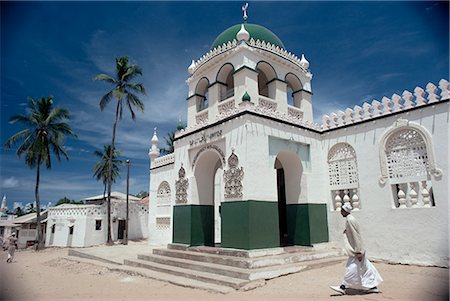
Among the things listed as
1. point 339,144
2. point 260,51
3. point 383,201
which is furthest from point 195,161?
point 383,201

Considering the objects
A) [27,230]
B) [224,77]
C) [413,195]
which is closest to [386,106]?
[413,195]

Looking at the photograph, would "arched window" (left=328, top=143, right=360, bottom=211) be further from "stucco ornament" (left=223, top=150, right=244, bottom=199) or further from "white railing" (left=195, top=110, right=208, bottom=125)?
"white railing" (left=195, top=110, right=208, bottom=125)

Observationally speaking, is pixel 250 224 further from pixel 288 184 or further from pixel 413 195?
pixel 413 195

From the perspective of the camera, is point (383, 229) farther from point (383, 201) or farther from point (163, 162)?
point (163, 162)

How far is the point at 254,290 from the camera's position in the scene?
18.2 ft

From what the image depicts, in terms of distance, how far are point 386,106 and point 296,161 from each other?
2.95m

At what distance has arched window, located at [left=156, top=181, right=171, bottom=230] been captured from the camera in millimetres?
14102

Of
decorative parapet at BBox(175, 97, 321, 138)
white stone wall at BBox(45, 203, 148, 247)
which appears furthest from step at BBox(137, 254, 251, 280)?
white stone wall at BBox(45, 203, 148, 247)

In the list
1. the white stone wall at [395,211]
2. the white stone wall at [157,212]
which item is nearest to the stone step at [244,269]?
the white stone wall at [395,211]

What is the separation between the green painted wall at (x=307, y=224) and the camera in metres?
8.67

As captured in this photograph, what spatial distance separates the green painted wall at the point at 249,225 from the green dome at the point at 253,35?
18.1 ft

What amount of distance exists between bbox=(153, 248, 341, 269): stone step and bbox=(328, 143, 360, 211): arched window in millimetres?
1557

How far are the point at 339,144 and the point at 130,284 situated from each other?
7122mm

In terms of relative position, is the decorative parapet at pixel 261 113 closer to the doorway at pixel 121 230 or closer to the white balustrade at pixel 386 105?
the white balustrade at pixel 386 105
